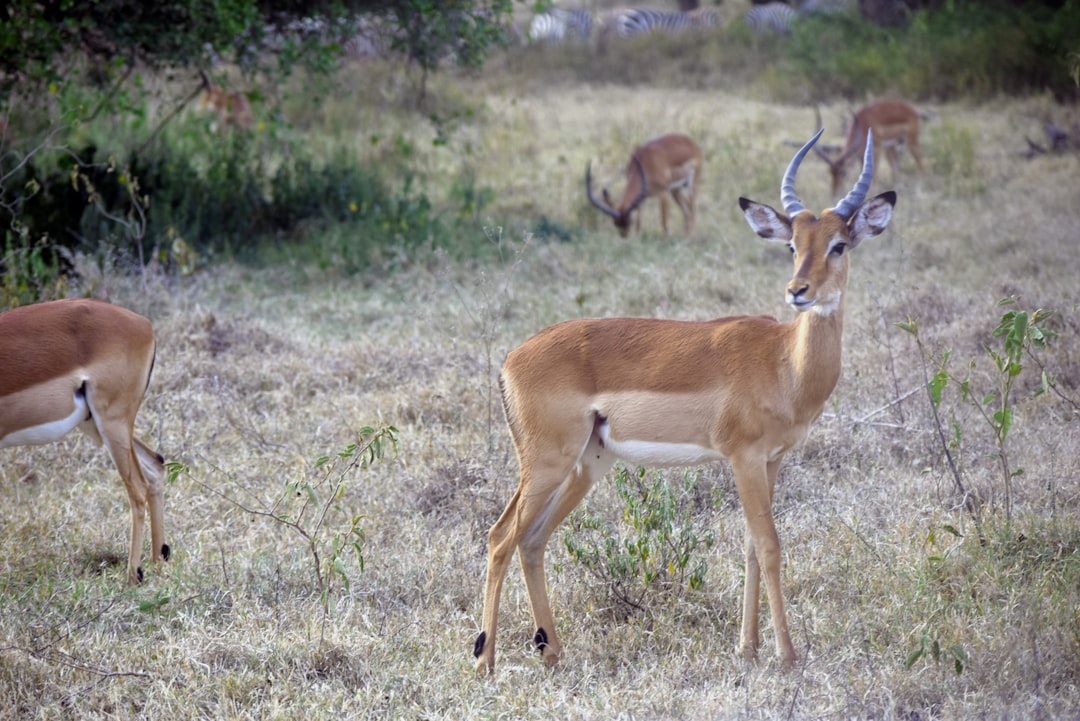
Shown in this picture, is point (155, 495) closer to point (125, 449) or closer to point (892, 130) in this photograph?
point (125, 449)

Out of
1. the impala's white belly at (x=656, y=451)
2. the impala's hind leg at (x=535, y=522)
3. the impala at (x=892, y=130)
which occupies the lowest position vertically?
the impala's hind leg at (x=535, y=522)

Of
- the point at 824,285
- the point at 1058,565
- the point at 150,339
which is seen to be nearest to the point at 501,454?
the point at 150,339

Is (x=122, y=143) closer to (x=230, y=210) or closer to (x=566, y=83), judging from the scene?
(x=230, y=210)

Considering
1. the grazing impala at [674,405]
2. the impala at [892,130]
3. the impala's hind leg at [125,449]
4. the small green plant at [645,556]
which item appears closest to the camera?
the grazing impala at [674,405]

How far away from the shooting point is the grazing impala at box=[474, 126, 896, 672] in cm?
353

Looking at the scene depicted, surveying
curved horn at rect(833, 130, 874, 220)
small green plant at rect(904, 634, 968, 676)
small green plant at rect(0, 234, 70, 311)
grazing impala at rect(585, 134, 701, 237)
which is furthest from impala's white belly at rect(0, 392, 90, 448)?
grazing impala at rect(585, 134, 701, 237)

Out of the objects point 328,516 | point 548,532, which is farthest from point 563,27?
point 548,532

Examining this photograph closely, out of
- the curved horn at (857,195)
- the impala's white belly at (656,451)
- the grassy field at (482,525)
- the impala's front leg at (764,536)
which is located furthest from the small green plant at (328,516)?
the curved horn at (857,195)

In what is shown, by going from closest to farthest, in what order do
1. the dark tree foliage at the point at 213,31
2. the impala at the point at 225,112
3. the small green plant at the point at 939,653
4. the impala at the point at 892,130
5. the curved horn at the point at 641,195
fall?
1. the small green plant at the point at 939,653
2. the dark tree foliage at the point at 213,31
3. the curved horn at the point at 641,195
4. the impala at the point at 892,130
5. the impala at the point at 225,112

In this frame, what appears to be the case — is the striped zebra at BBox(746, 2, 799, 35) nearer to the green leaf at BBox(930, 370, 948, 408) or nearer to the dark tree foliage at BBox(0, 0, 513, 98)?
the dark tree foliage at BBox(0, 0, 513, 98)

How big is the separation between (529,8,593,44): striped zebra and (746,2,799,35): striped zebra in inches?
122

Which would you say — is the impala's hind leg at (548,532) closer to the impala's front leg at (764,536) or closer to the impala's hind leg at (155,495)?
the impala's front leg at (764,536)

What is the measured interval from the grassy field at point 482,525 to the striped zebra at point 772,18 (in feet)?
41.3

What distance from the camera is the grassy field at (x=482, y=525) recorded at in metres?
3.37
